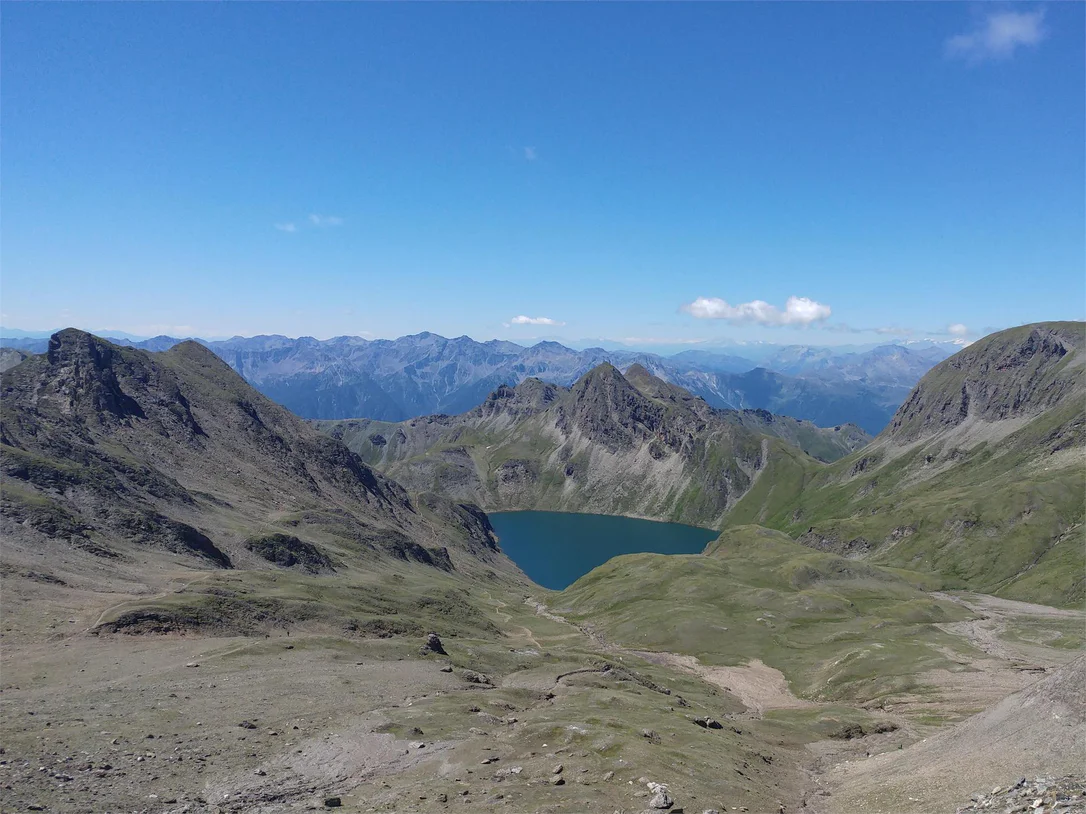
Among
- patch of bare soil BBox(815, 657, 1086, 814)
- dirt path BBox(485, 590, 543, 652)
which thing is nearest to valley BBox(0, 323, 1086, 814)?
patch of bare soil BBox(815, 657, 1086, 814)

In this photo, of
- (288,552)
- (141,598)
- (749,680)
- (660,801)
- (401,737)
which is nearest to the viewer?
(660,801)

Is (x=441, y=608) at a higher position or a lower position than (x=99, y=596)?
lower

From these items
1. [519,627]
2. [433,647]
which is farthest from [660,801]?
[519,627]

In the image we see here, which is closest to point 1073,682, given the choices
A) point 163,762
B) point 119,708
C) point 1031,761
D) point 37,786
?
point 1031,761

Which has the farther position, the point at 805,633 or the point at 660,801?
the point at 805,633

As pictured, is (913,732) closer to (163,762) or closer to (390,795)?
(390,795)

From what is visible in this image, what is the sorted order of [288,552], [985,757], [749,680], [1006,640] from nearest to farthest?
[985,757] < [749,680] < [288,552] < [1006,640]

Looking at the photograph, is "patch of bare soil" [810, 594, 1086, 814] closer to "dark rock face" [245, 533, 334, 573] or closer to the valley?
the valley

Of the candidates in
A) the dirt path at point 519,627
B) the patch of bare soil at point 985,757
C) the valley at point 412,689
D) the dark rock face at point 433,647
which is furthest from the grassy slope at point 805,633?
the dark rock face at point 433,647

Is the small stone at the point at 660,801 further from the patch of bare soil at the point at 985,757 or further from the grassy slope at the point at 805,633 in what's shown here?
the grassy slope at the point at 805,633

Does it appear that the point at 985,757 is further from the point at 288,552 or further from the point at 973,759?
the point at 288,552

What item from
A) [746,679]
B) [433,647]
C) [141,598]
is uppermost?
[141,598]
